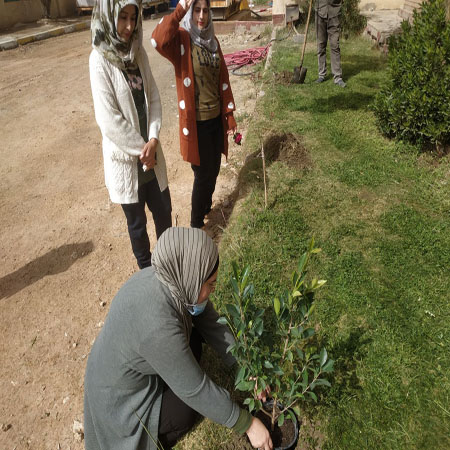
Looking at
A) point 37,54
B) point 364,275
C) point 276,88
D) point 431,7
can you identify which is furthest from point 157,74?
point 364,275

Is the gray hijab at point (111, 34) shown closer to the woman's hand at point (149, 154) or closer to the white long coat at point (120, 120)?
the white long coat at point (120, 120)

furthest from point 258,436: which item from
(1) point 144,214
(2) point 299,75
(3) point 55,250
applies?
(2) point 299,75

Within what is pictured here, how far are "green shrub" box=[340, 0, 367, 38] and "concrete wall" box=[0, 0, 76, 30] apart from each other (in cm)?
1288

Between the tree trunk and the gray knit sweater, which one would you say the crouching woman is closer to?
→ the gray knit sweater

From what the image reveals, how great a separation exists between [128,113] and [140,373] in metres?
1.69

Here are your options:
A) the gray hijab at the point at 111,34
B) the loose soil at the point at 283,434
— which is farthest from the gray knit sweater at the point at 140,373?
the gray hijab at the point at 111,34

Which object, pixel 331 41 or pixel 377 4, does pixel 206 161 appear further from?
pixel 377 4

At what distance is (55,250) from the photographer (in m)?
4.13

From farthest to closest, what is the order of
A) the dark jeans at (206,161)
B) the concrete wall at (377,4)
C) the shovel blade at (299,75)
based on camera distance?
the concrete wall at (377,4), the shovel blade at (299,75), the dark jeans at (206,161)

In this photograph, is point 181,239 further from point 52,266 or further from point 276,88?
point 276,88

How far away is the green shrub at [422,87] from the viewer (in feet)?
14.0

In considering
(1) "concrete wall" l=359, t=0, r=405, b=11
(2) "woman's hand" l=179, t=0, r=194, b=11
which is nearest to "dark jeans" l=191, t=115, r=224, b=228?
Result: (2) "woman's hand" l=179, t=0, r=194, b=11

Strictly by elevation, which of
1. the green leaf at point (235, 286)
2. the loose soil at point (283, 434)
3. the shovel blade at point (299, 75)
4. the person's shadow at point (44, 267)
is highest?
the green leaf at point (235, 286)

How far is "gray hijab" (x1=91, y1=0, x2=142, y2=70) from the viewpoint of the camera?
2.33 meters
